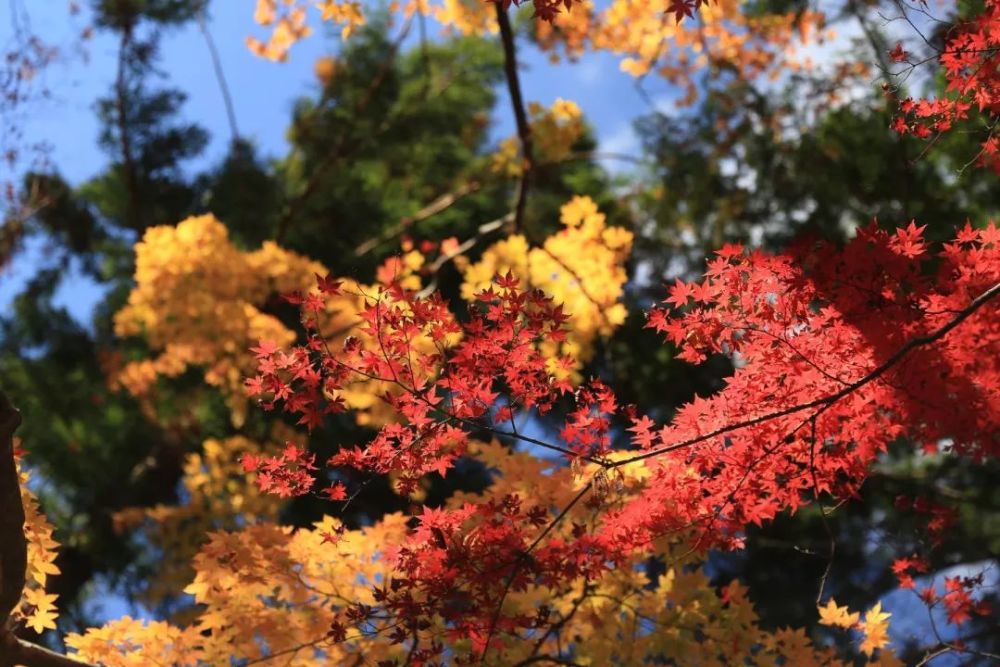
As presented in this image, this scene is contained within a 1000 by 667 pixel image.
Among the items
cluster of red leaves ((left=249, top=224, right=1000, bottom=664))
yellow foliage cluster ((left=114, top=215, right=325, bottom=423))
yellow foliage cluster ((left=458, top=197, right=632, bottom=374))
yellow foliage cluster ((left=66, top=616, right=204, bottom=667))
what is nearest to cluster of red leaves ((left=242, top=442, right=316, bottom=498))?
cluster of red leaves ((left=249, top=224, right=1000, bottom=664))

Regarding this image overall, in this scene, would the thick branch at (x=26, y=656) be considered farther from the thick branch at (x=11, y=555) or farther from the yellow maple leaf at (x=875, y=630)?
the yellow maple leaf at (x=875, y=630)

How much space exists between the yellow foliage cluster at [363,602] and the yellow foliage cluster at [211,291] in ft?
11.4

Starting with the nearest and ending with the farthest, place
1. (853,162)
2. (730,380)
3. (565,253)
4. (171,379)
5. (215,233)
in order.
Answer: (730,380), (565,253), (215,233), (853,162), (171,379)

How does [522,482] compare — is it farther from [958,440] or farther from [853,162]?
[853,162]

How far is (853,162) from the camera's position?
8.76 meters

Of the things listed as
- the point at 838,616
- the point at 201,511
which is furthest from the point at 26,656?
the point at 201,511

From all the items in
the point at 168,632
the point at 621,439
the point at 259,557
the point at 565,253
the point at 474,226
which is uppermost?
the point at 474,226

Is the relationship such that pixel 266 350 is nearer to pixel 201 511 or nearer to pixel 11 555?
pixel 11 555

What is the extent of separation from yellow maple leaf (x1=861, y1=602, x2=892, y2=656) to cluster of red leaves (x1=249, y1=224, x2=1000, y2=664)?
1032mm

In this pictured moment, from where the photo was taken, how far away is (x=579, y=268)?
6.28 meters

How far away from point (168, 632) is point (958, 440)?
11.1 ft

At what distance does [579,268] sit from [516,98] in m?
1.34

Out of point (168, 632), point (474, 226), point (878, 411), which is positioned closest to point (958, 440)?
point (878, 411)

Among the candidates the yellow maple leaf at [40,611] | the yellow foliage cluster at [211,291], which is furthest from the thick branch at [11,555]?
the yellow foliage cluster at [211,291]
